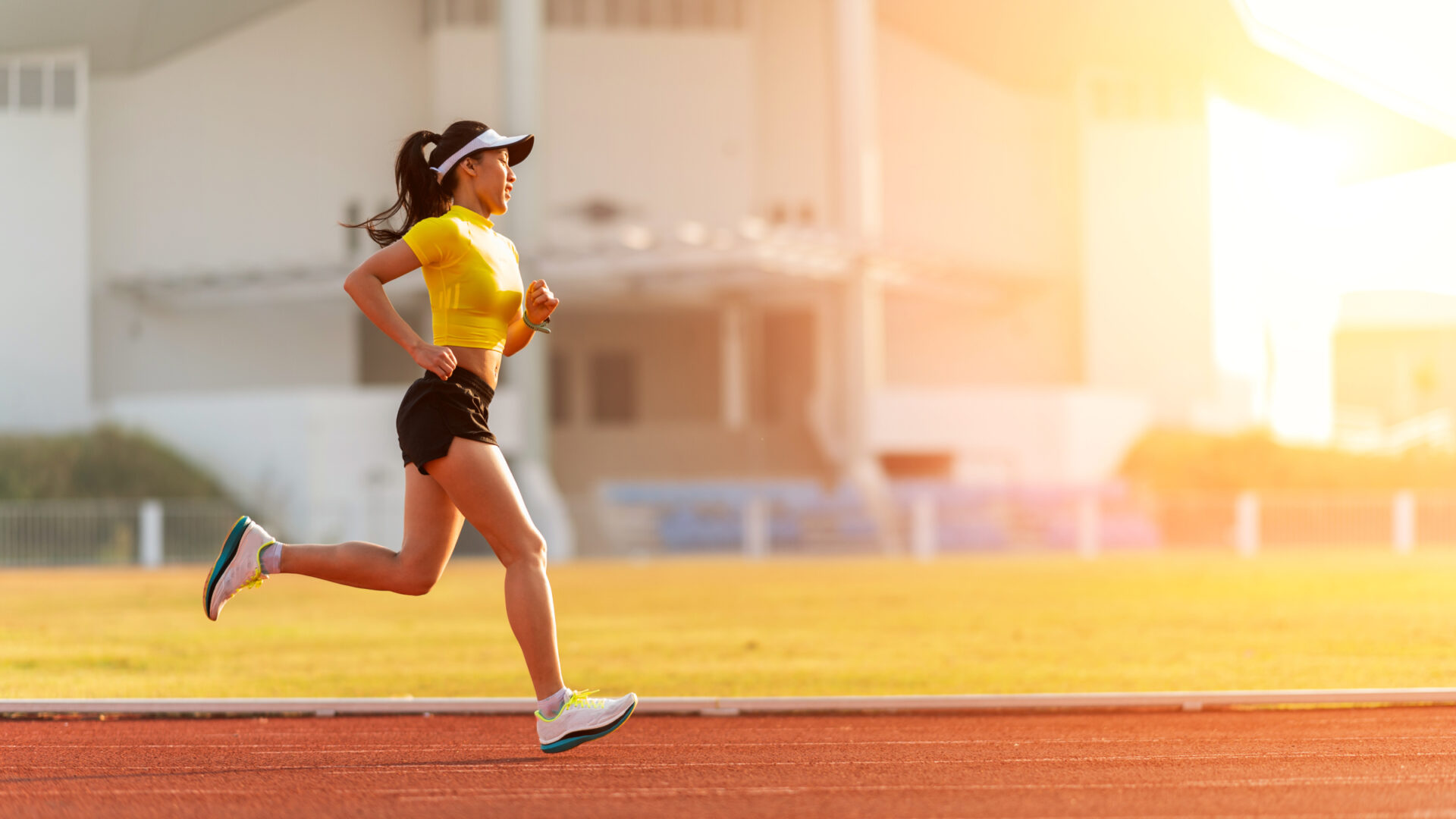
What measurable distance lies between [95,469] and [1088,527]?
19.8 meters

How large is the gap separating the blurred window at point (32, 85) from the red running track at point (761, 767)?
111ft

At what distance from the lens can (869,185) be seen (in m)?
38.4

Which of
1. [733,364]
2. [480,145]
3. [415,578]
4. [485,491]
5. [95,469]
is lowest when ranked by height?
[415,578]

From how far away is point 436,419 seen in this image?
17.8ft

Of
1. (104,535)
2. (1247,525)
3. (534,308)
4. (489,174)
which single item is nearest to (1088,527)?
(1247,525)

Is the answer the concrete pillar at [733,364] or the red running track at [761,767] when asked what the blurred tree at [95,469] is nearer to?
the concrete pillar at [733,364]

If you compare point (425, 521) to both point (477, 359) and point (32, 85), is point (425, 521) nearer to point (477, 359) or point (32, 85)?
point (477, 359)

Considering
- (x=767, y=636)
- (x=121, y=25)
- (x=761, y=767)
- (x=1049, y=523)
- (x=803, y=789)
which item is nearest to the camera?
(x=803, y=789)

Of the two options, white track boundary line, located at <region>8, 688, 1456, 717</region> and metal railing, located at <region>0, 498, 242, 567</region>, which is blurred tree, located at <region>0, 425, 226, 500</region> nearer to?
metal railing, located at <region>0, 498, 242, 567</region>

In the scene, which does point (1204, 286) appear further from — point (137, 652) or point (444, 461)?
point (444, 461)

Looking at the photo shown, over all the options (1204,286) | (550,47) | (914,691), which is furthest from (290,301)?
(914,691)

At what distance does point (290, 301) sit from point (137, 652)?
99.7 feet

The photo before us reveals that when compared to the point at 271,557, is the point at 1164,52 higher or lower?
higher

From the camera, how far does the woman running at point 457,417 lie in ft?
17.8
